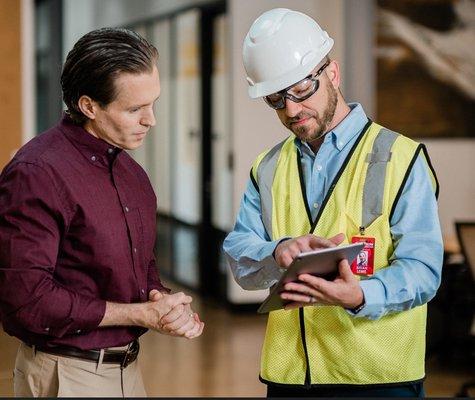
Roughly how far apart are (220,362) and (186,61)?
9.55ft

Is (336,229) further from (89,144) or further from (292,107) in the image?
(89,144)

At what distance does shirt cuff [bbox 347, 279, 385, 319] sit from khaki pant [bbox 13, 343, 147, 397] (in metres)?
0.50

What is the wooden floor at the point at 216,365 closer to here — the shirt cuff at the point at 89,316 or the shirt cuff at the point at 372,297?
the shirt cuff at the point at 372,297

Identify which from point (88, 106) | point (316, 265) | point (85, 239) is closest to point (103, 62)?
point (88, 106)

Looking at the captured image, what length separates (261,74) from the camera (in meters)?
2.24

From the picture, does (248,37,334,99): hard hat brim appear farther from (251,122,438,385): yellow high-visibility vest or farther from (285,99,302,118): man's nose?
(251,122,438,385): yellow high-visibility vest

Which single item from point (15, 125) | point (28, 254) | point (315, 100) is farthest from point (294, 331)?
point (15, 125)

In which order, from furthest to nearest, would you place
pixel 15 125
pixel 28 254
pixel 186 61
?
pixel 186 61
pixel 15 125
pixel 28 254

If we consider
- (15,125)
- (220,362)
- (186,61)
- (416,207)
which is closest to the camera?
(416,207)

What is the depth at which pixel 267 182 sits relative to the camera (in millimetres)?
2340

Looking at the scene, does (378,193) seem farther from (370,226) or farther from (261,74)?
(261,74)

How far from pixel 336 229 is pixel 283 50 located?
0.39m

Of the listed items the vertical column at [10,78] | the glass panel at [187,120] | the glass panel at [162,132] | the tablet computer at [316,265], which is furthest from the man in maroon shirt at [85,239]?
the glass panel at [162,132]

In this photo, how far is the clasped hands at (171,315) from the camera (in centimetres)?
202
